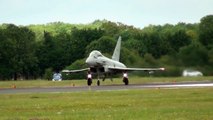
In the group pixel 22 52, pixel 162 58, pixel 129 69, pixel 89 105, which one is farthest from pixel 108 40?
pixel 89 105

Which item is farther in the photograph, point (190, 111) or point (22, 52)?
point (22, 52)

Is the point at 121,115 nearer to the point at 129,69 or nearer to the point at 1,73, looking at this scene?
→ the point at 129,69

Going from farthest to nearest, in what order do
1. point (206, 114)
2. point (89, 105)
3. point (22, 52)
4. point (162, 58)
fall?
point (22, 52) → point (162, 58) → point (89, 105) → point (206, 114)

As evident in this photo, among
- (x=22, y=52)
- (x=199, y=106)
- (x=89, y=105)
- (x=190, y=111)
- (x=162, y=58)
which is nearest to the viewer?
(x=190, y=111)

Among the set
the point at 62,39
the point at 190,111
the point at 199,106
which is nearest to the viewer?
the point at 190,111

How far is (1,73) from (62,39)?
3546 cm

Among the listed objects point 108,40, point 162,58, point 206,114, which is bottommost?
point 206,114

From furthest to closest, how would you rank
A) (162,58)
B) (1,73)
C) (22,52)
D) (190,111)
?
(22,52) → (1,73) → (162,58) → (190,111)

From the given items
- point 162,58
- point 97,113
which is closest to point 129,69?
point 162,58

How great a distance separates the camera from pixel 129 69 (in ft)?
199

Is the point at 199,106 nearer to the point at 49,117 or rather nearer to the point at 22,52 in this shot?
the point at 49,117

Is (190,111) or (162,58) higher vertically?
(162,58)

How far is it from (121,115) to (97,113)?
5.10ft

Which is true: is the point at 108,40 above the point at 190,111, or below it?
above
